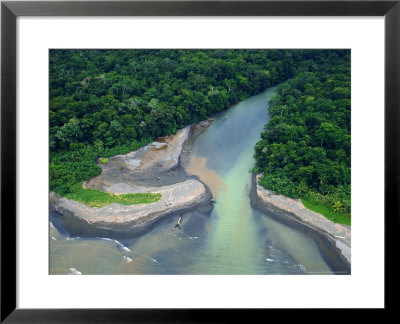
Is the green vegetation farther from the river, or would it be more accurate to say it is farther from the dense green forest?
the river

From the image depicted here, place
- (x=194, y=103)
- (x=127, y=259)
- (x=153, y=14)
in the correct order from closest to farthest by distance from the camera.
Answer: (x=153, y=14), (x=127, y=259), (x=194, y=103)

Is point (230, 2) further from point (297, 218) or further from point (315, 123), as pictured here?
point (297, 218)

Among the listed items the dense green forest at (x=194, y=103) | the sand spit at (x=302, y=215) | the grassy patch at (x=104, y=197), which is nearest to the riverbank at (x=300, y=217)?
the sand spit at (x=302, y=215)

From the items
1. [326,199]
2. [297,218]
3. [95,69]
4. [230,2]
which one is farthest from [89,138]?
[326,199]

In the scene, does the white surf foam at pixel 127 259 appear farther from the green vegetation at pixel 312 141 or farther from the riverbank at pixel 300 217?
the green vegetation at pixel 312 141

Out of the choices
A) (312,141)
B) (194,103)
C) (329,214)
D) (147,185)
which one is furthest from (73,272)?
(312,141)

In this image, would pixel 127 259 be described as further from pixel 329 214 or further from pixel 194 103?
pixel 329 214
